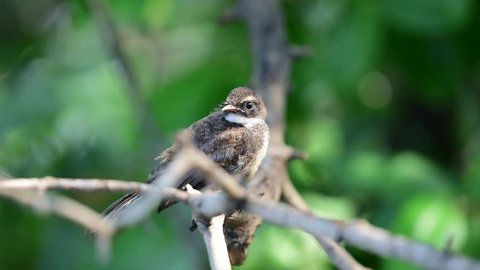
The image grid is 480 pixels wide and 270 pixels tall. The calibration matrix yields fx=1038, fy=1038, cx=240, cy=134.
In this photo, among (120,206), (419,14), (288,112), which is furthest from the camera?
(288,112)

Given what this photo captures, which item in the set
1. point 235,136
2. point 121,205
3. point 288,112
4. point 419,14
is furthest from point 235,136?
point 419,14

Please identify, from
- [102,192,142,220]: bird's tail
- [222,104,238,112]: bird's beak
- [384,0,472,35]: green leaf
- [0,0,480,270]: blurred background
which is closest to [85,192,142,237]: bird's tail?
[102,192,142,220]: bird's tail

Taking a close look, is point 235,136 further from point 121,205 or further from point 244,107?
point 121,205

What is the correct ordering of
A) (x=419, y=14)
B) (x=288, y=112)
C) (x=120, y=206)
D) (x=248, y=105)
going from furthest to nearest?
(x=288, y=112) < (x=419, y=14) < (x=248, y=105) < (x=120, y=206)

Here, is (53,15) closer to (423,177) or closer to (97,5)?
(97,5)

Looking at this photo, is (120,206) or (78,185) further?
(120,206)

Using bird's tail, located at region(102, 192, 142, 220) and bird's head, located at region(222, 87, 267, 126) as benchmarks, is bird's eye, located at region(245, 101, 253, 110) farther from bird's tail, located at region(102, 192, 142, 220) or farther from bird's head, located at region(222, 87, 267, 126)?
bird's tail, located at region(102, 192, 142, 220)

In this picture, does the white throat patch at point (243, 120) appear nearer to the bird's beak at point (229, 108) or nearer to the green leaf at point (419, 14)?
the bird's beak at point (229, 108)

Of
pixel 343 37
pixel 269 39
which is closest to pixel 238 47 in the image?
pixel 343 37
